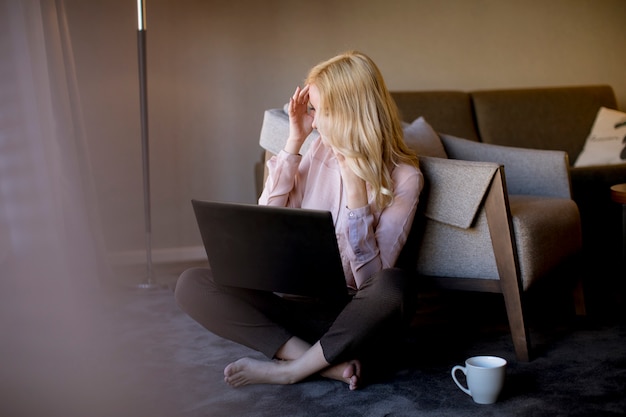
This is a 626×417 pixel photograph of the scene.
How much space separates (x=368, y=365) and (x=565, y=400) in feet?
1.55

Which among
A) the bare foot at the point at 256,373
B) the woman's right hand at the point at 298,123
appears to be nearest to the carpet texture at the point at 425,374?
the bare foot at the point at 256,373

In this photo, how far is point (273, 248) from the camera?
67.2 inches

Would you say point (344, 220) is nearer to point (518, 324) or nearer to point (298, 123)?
point (298, 123)

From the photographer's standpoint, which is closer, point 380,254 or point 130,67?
point 380,254

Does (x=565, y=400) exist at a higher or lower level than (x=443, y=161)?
lower

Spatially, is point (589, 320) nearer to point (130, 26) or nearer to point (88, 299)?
point (88, 299)

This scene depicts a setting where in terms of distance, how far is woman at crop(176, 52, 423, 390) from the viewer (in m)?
1.76

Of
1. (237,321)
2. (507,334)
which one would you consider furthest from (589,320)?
(237,321)

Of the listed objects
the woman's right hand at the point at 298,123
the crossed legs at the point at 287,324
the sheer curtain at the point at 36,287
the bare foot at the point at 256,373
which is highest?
the sheer curtain at the point at 36,287

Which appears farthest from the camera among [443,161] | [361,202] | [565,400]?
[443,161]

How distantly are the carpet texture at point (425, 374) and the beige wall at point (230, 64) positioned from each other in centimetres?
106

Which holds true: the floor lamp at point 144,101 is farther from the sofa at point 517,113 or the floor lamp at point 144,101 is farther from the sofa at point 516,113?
the sofa at point 517,113

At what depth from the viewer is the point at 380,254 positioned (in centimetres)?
185

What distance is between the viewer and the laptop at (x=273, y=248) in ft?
5.39
